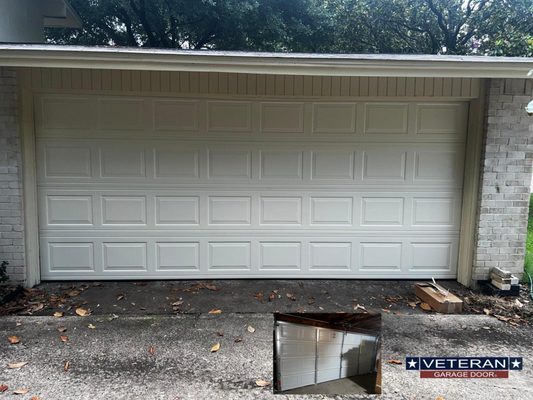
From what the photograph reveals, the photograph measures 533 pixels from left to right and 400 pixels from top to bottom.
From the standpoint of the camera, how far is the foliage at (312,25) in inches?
434

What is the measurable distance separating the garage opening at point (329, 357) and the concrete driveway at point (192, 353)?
231mm

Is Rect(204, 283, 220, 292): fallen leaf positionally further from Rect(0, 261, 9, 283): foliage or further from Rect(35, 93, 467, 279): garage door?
Rect(0, 261, 9, 283): foliage

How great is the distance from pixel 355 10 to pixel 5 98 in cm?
1156

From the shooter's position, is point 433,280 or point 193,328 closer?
point 193,328

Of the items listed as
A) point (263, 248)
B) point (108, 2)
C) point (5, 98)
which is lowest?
point (263, 248)

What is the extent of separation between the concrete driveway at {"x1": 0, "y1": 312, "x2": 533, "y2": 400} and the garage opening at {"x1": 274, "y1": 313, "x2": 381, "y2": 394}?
0.23 metres

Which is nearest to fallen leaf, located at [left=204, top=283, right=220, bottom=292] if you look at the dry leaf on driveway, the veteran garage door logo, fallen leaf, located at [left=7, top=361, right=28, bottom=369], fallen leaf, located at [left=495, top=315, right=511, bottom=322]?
the dry leaf on driveway

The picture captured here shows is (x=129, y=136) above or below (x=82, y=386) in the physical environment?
above

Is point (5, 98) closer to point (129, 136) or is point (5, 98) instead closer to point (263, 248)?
point (129, 136)

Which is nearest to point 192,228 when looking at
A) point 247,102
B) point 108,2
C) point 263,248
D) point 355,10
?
point 263,248

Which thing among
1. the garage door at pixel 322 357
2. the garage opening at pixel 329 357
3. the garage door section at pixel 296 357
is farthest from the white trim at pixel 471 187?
the garage door section at pixel 296 357

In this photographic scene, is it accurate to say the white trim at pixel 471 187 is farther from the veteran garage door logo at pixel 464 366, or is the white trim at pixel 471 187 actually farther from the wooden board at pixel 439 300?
the veteran garage door logo at pixel 464 366

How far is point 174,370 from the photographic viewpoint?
2.76 meters

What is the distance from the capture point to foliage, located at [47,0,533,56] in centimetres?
1103
